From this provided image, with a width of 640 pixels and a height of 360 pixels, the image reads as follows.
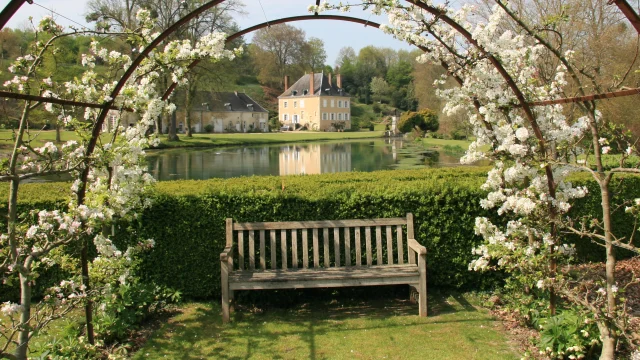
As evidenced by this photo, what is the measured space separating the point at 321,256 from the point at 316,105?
6215 centimetres

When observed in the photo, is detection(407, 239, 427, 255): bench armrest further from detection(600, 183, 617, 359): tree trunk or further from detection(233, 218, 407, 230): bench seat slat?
detection(600, 183, 617, 359): tree trunk

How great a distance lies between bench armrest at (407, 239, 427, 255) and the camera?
16.1ft

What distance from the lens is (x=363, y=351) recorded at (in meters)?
4.29

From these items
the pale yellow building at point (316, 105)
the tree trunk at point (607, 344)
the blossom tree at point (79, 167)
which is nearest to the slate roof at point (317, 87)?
the pale yellow building at point (316, 105)

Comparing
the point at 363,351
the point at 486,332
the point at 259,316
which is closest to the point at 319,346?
the point at 363,351

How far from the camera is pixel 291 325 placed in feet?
16.1

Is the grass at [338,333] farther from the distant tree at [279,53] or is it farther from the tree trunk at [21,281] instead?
the distant tree at [279,53]

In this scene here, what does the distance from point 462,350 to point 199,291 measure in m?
2.91

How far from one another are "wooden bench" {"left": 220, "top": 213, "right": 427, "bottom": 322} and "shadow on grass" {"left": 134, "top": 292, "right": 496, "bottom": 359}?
0.83 ft

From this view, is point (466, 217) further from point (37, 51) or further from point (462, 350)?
point (37, 51)

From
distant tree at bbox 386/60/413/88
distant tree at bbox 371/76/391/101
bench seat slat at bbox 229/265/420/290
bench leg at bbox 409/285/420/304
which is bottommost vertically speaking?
bench leg at bbox 409/285/420/304

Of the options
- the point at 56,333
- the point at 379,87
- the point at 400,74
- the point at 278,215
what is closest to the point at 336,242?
the point at 278,215

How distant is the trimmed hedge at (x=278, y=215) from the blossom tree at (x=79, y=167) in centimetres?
58

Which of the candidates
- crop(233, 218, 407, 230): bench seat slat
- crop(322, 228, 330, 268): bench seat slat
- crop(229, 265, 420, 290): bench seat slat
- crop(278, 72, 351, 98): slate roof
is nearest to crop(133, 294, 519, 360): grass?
crop(229, 265, 420, 290): bench seat slat
